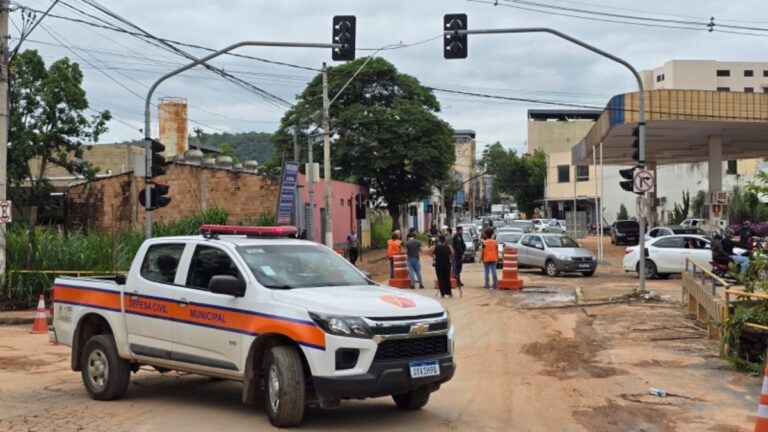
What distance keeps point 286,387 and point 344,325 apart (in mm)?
789

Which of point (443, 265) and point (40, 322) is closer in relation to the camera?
point (40, 322)

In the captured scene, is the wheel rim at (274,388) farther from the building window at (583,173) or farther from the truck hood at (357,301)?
A: the building window at (583,173)

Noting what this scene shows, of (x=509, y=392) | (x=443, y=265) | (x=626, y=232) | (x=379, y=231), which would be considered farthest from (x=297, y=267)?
(x=379, y=231)

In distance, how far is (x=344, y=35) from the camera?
60.5ft

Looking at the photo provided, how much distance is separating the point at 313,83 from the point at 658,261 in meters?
27.9

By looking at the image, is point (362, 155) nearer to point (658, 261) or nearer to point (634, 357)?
point (658, 261)

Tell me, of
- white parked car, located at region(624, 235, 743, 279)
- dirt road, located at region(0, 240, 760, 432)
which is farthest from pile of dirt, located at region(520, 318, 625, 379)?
white parked car, located at region(624, 235, 743, 279)

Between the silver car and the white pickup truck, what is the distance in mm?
21585

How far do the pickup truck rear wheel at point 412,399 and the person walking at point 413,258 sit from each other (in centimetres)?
1568

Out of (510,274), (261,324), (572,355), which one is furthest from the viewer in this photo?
(510,274)

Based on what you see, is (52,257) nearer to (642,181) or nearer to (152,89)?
(152,89)

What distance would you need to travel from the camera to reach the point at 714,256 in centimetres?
1839

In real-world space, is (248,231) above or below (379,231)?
above

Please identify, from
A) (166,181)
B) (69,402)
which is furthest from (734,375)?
(166,181)
